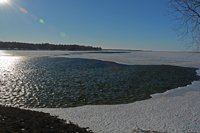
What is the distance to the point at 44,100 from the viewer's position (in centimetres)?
762

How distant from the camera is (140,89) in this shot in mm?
9859

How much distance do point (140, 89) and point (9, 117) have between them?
778 centimetres

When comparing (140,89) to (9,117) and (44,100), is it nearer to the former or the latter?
(44,100)

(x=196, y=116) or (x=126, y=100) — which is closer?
(x=196, y=116)

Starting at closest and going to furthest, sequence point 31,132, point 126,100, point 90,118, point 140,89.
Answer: point 31,132 < point 90,118 < point 126,100 < point 140,89

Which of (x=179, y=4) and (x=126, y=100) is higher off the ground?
(x=179, y=4)

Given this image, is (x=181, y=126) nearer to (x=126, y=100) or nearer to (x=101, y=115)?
(x=101, y=115)

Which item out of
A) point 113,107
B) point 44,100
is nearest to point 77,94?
point 44,100

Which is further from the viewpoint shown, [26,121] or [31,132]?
[26,121]

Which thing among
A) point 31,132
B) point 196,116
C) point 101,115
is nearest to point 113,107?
point 101,115

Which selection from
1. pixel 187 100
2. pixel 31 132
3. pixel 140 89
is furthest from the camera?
pixel 140 89

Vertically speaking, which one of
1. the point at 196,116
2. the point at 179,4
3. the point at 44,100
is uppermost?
the point at 179,4

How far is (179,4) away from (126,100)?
5.07 metres

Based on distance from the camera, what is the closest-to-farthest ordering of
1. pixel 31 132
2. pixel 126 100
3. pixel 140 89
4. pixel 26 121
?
pixel 31 132 < pixel 26 121 < pixel 126 100 < pixel 140 89
